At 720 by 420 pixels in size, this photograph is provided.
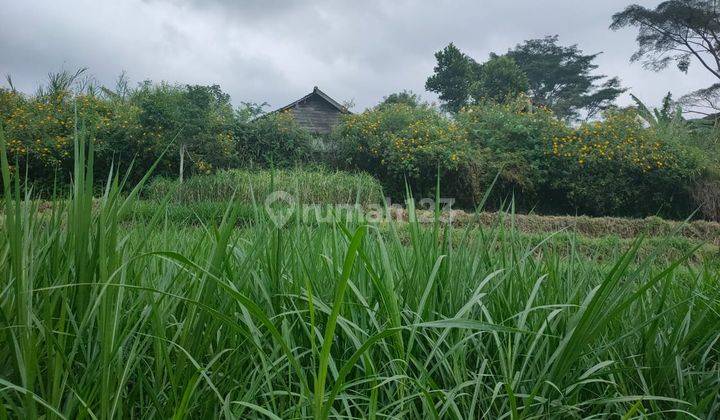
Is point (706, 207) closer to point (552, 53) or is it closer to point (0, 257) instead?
point (0, 257)

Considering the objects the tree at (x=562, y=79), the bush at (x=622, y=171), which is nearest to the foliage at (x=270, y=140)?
the bush at (x=622, y=171)

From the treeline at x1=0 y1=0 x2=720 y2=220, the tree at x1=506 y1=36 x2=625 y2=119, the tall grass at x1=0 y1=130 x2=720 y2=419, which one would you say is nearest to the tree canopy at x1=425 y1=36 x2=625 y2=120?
the tree at x1=506 y1=36 x2=625 y2=119

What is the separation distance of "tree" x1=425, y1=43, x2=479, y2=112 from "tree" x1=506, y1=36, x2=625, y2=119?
6124 millimetres

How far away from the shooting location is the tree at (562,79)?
1523 inches

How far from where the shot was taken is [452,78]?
35344 millimetres

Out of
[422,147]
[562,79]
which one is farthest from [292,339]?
[562,79]

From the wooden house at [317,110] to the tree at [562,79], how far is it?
73.5ft

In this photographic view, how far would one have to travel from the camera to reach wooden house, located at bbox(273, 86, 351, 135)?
67.8 ft

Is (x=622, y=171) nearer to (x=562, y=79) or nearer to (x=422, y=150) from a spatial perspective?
(x=422, y=150)

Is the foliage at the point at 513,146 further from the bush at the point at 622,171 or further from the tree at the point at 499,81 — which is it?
the tree at the point at 499,81

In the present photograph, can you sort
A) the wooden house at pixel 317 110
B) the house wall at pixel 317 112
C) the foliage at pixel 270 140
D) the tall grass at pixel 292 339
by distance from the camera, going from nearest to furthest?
the tall grass at pixel 292 339 < the foliage at pixel 270 140 < the wooden house at pixel 317 110 < the house wall at pixel 317 112

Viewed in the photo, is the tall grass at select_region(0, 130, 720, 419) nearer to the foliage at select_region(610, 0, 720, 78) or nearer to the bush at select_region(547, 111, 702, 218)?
the bush at select_region(547, 111, 702, 218)

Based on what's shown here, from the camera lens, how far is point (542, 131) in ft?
47.1

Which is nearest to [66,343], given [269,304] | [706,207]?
[269,304]
